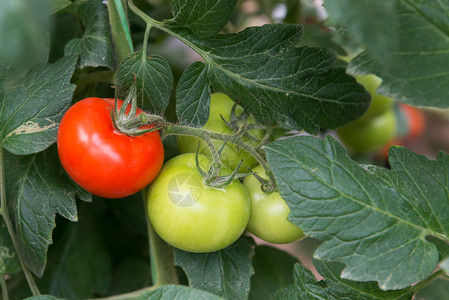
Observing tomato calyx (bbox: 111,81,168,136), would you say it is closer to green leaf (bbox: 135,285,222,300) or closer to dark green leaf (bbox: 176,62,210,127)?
dark green leaf (bbox: 176,62,210,127)

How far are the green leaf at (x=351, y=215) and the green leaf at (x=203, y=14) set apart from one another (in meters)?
0.14

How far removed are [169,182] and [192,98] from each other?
0.09 metres

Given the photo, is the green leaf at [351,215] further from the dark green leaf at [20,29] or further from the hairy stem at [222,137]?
the dark green leaf at [20,29]

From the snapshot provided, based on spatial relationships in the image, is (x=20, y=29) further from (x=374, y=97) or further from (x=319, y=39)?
(x=374, y=97)

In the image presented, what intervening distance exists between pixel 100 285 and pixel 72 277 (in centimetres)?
6

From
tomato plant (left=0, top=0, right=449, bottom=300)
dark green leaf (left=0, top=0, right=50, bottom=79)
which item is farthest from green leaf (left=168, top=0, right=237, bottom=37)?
dark green leaf (left=0, top=0, right=50, bottom=79)

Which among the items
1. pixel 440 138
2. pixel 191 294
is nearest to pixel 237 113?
pixel 191 294

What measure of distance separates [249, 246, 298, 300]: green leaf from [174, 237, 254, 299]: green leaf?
12 centimetres

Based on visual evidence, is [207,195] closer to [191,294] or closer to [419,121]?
[191,294]

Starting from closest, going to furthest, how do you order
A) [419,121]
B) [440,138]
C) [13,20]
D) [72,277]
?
[13,20] < [72,277] < [419,121] < [440,138]

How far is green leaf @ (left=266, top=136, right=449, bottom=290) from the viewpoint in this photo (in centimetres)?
42

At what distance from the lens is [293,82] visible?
0.50 meters

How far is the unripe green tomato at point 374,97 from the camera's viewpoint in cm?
71

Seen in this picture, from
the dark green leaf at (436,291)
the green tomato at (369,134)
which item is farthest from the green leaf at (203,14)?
the green tomato at (369,134)
